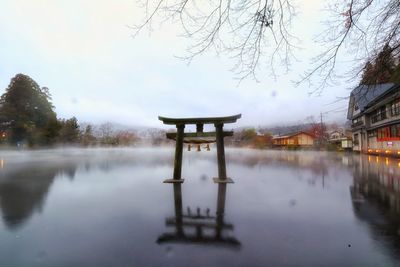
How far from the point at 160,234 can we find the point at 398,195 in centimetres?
651

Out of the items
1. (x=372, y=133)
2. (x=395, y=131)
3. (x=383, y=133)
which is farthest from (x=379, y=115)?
(x=395, y=131)

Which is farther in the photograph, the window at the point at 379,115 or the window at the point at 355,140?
the window at the point at 355,140

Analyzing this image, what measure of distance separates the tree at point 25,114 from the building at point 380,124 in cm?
4822

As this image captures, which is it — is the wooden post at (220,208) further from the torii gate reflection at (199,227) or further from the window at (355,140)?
the window at (355,140)

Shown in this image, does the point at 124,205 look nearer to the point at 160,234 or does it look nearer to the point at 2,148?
the point at 160,234

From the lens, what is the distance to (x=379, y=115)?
1168 inches

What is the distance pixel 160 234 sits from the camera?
14.0 feet

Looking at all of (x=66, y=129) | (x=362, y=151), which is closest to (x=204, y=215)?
(x=362, y=151)

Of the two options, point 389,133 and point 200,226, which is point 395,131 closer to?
point 389,133

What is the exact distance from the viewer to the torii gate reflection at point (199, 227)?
397 centimetres

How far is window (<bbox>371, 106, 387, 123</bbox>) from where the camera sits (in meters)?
28.2

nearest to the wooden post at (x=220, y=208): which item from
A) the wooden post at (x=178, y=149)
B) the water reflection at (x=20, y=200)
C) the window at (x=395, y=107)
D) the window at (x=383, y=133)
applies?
the wooden post at (x=178, y=149)

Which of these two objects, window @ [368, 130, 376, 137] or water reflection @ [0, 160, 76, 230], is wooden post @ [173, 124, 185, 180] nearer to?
water reflection @ [0, 160, 76, 230]

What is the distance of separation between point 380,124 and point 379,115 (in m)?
2.27
